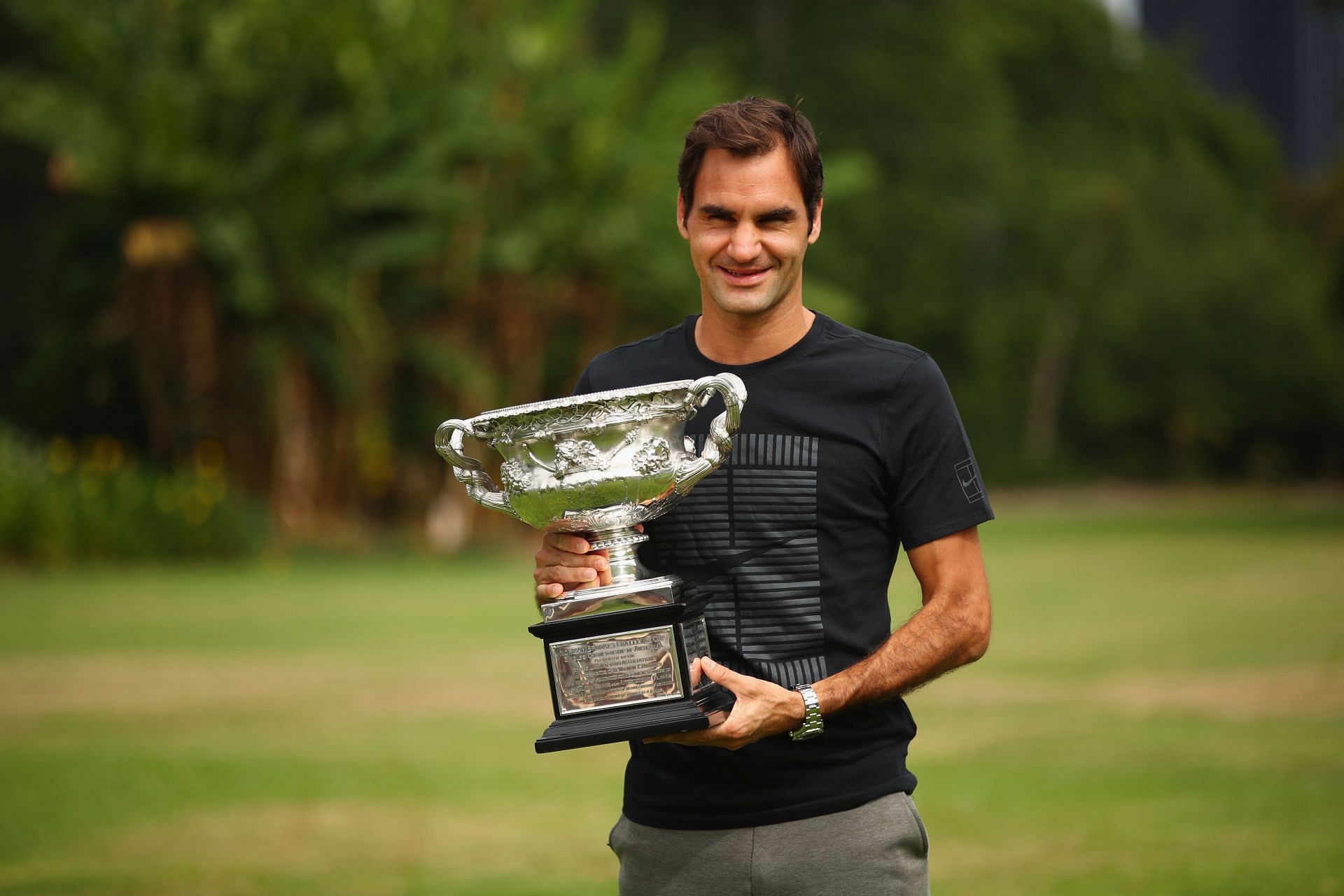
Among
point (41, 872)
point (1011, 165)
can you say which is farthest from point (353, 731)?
point (1011, 165)

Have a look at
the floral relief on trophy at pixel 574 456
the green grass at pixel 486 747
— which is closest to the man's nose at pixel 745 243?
the floral relief on trophy at pixel 574 456

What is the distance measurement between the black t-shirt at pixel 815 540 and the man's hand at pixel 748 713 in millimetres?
125

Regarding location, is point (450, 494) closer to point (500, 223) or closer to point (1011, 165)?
point (500, 223)

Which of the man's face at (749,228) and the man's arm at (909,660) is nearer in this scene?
the man's arm at (909,660)

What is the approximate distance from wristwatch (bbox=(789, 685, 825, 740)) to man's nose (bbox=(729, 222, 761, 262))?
2.27ft

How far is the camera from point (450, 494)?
2348 cm

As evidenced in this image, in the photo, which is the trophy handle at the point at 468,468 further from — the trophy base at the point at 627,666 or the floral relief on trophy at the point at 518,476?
the trophy base at the point at 627,666

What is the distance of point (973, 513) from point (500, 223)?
68.3 feet

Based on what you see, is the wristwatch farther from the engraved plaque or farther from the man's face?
the man's face

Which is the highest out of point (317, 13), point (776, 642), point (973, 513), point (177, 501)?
point (317, 13)

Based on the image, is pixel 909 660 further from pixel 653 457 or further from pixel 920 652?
pixel 653 457

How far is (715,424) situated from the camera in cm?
265

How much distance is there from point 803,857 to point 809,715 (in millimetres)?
252

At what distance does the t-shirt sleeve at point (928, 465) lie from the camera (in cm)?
271
